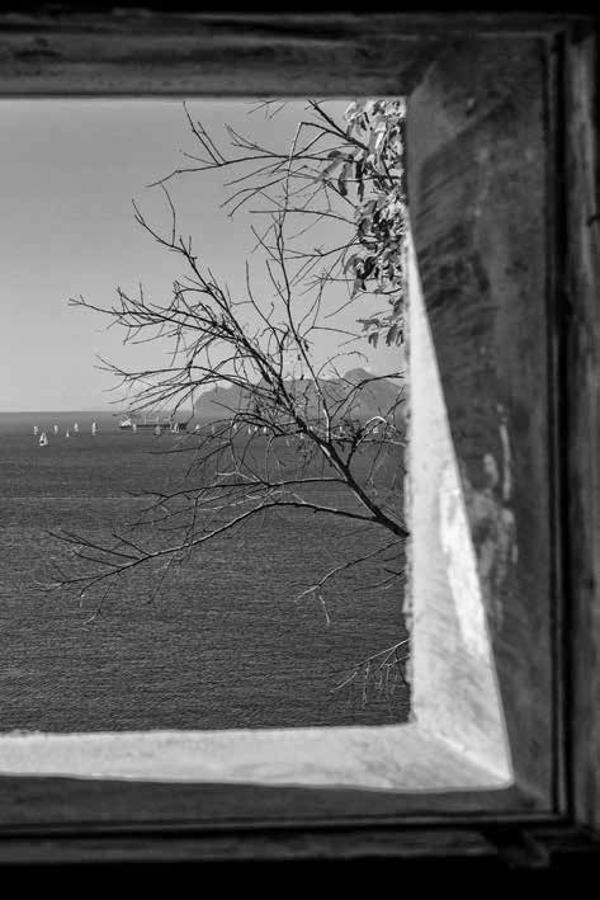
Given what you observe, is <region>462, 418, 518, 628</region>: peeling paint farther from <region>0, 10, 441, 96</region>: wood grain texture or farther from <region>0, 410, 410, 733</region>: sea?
<region>0, 410, 410, 733</region>: sea

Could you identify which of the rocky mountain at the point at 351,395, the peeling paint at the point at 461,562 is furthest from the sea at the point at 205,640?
the peeling paint at the point at 461,562

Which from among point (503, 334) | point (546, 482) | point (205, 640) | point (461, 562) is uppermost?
point (503, 334)

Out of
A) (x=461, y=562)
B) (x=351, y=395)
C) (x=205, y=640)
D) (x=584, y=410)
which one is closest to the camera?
(x=584, y=410)

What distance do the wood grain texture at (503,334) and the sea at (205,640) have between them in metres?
23.9

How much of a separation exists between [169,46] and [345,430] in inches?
240

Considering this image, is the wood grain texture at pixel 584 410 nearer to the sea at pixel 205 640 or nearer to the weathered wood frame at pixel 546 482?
the weathered wood frame at pixel 546 482

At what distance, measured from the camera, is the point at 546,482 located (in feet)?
3.52

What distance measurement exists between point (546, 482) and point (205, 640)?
158 feet

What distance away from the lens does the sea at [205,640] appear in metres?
38.5

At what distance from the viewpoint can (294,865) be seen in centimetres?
99

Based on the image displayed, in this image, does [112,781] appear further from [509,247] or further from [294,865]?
[509,247]

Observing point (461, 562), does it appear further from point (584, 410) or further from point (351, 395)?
point (351, 395)

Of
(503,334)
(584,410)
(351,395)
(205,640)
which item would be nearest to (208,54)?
(503,334)

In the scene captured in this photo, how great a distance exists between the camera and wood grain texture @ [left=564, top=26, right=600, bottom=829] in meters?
0.99
